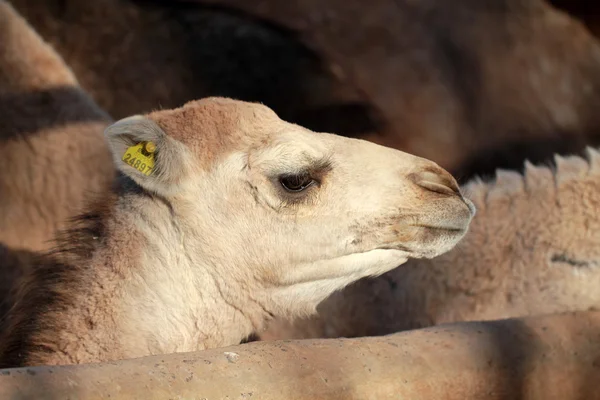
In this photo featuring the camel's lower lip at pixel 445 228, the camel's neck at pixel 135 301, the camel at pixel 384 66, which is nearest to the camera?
the camel's neck at pixel 135 301

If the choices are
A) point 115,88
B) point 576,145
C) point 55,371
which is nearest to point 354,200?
point 55,371

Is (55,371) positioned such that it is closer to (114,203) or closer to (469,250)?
(114,203)

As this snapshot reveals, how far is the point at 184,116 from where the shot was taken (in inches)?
124

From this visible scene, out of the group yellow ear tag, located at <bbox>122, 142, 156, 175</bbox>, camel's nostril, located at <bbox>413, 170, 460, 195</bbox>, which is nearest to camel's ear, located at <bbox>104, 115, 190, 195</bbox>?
yellow ear tag, located at <bbox>122, 142, 156, 175</bbox>

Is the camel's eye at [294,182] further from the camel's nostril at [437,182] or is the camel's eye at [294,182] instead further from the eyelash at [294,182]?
the camel's nostril at [437,182]

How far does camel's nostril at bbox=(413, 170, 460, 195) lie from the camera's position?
3.13 meters

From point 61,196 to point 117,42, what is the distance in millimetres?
1809

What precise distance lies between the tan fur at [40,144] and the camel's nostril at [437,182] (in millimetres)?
1948

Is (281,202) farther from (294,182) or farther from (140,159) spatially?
(140,159)

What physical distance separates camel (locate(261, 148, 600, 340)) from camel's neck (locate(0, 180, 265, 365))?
3.50ft

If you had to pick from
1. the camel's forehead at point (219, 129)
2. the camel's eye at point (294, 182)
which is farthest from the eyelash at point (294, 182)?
the camel's forehead at point (219, 129)

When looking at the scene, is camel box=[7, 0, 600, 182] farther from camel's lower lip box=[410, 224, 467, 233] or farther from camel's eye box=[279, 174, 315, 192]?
camel's lower lip box=[410, 224, 467, 233]

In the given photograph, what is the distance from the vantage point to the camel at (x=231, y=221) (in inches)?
119

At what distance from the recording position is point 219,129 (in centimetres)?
312
